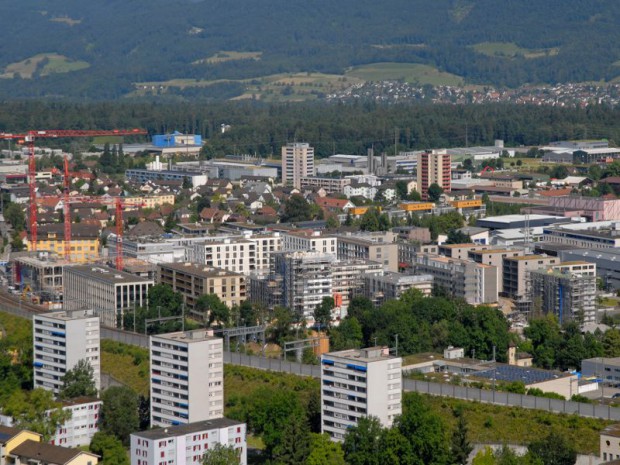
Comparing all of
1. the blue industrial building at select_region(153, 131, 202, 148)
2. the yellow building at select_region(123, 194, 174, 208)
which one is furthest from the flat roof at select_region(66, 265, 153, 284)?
the blue industrial building at select_region(153, 131, 202, 148)

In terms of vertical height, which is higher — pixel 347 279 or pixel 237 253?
pixel 237 253

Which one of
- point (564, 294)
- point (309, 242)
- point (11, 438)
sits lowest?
point (11, 438)

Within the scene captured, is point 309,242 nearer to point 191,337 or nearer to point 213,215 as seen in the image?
point 213,215

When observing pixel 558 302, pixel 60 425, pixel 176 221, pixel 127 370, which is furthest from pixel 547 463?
pixel 176 221

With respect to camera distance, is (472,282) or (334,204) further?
(334,204)

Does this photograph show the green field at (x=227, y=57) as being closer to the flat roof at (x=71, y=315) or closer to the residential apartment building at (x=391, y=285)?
the residential apartment building at (x=391, y=285)

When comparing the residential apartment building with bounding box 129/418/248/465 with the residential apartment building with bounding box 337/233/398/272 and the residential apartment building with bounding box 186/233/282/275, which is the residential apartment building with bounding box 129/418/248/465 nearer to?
the residential apartment building with bounding box 337/233/398/272

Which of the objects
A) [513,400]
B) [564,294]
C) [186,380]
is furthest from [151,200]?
[513,400]

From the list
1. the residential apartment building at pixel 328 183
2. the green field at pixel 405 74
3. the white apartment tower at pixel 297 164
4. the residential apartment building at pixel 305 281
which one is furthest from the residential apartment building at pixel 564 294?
the green field at pixel 405 74
